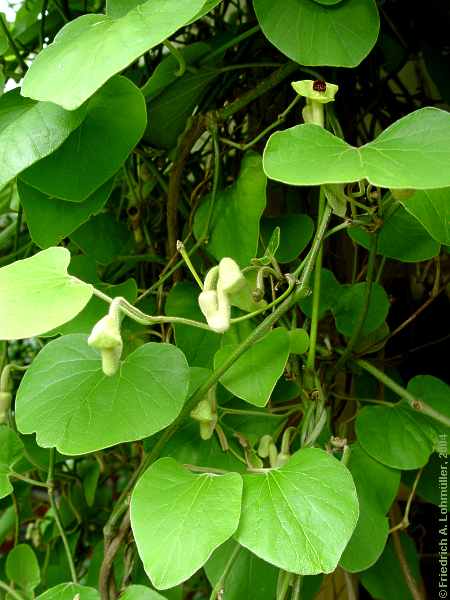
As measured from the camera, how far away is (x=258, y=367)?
405 millimetres

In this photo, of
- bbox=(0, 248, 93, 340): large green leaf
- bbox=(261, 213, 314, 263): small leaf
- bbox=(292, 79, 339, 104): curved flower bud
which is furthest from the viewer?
bbox=(261, 213, 314, 263): small leaf

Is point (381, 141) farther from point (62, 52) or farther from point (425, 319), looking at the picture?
point (425, 319)

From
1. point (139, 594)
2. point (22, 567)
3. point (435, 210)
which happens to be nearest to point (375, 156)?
point (435, 210)

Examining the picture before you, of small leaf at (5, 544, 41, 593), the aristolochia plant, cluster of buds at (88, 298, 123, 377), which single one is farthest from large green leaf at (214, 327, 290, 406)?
small leaf at (5, 544, 41, 593)

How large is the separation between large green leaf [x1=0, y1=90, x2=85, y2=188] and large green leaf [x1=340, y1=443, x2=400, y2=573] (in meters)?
Answer: 0.30

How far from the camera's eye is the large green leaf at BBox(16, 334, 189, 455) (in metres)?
0.36

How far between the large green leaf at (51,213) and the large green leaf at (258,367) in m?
0.13

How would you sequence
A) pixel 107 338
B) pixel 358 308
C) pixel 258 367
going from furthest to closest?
pixel 358 308 < pixel 258 367 < pixel 107 338

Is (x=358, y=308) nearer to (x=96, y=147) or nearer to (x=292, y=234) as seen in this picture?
(x=292, y=234)

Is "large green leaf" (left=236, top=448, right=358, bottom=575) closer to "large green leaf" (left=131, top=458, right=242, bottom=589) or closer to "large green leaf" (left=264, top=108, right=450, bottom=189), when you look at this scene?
"large green leaf" (left=131, top=458, right=242, bottom=589)

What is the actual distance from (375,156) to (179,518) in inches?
8.1

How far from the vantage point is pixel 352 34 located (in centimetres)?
43

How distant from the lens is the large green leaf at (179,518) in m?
0.31

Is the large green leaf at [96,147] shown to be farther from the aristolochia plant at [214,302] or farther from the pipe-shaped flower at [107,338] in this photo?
the pipe-shaped flower at [107,338]
